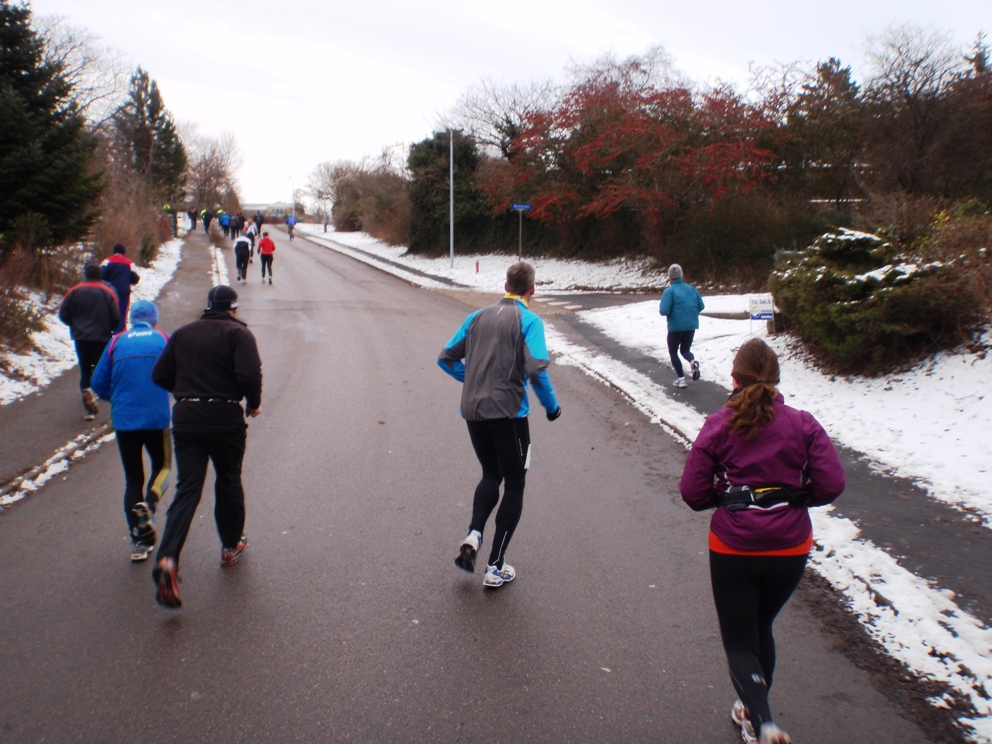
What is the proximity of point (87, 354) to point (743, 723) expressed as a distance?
8.15 meters

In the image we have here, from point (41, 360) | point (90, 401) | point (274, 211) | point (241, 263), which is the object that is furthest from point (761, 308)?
point (274, 211)

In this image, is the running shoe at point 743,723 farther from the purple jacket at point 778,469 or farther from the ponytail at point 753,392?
the ponytail at point 753,392

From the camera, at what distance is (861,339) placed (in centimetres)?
871

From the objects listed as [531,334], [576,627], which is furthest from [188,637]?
[531,334]

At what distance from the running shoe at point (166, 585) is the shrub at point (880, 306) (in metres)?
7.66

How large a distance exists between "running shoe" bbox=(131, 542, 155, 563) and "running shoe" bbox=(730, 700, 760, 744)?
371 cm

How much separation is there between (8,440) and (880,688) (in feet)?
25.6

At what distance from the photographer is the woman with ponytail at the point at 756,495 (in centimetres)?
291

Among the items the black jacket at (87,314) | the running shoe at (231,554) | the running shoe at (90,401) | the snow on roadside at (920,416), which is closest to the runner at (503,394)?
the running shoe at (231,554)

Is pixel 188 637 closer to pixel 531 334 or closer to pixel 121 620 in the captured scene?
pixel 121 620

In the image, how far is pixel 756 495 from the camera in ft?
9.58

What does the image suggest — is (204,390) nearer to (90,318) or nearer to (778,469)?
(778,469)

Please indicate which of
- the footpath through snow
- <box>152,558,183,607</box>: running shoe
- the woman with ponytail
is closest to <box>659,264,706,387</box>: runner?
the footpath through snow

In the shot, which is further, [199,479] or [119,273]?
[119,273]
